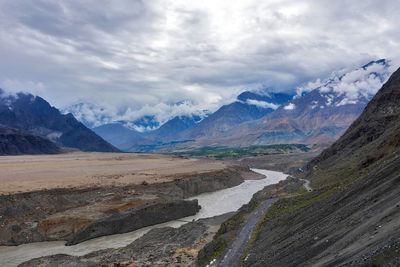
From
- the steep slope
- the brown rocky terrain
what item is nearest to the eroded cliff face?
the brown rocky terrain

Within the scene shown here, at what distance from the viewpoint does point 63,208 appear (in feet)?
215

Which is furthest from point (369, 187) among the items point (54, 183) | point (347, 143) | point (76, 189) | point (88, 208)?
point (347, 143)

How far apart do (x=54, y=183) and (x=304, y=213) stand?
66527 millimetres

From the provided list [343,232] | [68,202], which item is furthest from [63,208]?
[343,232]

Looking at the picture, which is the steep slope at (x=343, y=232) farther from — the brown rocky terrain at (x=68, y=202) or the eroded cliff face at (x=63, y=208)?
the brown rocky terrain at (x=68, y=202)

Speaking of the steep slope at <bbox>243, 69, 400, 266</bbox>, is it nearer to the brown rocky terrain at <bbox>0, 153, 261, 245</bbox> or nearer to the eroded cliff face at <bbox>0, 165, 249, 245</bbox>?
the eroded cliff face at <bbox>0, 165, 249, 245</bbox>

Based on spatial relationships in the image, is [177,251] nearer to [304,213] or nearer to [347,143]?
[304,213]

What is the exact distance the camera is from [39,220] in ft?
189

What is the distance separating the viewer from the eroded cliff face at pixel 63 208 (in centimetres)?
5422

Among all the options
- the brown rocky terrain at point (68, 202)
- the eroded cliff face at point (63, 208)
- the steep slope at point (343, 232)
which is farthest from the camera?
the brown rocky terrain at point (68, 202)

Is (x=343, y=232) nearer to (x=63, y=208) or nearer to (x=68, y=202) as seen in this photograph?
(x=63, y=208)

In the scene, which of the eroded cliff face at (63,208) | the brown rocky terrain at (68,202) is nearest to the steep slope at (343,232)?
the eroded cliff face at (63,208)

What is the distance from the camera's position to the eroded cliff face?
178 feet

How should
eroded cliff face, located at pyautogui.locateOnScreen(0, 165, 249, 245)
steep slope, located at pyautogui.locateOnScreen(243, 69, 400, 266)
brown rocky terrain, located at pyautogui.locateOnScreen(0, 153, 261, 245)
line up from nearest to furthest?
steep slope, located at pyautogui.locateOnScreen(243, 69, 400, 266) → eroded cliff face, located at pyautogui.locateOnScreen(0, 165, 249, 245) → brown rocky terrain, located at pyautogui.locateOnScreen(0, 153, 261, 245)
